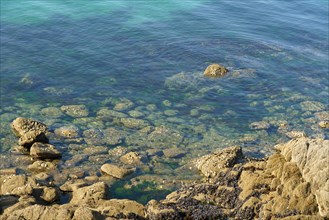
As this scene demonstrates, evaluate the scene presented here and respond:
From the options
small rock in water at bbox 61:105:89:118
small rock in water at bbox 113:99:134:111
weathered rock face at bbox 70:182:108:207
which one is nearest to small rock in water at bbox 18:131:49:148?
small rock in water at bbox 61:105:89:118

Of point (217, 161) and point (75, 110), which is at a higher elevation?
point (217, 161)

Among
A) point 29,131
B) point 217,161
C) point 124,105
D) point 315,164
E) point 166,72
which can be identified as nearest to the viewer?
point 315,164

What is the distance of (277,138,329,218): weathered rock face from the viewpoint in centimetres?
2022

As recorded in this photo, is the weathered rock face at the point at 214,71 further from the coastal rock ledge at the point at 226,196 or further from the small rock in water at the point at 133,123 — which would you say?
the coastal rock ledge at the point at 226,196

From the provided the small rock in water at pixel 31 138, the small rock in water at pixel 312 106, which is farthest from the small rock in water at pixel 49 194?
the small rock in water at pixel 312 106

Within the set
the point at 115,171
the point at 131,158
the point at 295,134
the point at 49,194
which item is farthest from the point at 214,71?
the point at 49,194

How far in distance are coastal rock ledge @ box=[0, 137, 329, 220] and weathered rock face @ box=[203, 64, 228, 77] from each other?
17705mm

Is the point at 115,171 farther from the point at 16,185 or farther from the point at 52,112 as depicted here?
the point at 52,112

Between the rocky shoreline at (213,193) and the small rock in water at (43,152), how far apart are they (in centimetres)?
69

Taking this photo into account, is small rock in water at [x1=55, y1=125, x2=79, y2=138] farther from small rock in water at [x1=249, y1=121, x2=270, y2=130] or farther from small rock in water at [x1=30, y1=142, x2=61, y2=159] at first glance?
small rock in water at [x1=249, y1=121, x2=270, y2=130]

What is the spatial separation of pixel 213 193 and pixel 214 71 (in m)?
20.0

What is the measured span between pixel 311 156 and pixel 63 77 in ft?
83.6

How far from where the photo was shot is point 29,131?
2939 centimetres

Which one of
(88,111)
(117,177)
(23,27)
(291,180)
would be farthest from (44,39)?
(291,180)
